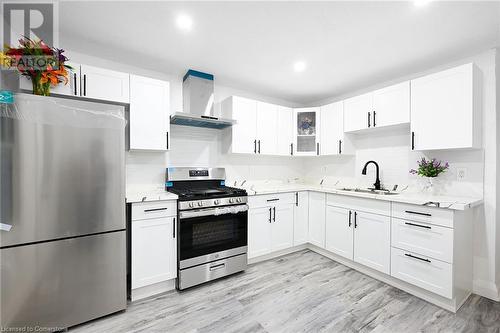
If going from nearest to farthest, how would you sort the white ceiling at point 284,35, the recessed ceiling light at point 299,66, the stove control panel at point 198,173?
1. the white ceiling at point 284,35
2. the recessed ceiling light at point 299,66
3. the stove control panel at point 198,173

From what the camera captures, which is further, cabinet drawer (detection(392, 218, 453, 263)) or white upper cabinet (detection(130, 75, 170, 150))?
white upper cabinet (detection(130, 75, 170, 150))

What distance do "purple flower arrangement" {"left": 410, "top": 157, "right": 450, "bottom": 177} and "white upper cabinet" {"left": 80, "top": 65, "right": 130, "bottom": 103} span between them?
3389 mm

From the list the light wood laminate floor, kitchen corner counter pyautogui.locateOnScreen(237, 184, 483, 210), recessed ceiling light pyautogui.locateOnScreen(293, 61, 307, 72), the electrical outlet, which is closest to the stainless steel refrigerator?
the light wood laminate floor

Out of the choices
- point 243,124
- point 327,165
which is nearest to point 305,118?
point 327,165

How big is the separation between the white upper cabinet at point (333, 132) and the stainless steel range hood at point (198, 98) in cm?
159

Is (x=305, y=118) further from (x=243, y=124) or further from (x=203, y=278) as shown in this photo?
(x=203, y=278)

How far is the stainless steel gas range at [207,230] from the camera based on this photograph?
224 cm

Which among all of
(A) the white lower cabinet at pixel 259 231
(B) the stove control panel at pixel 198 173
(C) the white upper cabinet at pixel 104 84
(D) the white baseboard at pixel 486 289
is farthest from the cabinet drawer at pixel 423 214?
(C) the white upper cabinet at pixel 104 84

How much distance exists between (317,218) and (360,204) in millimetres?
734

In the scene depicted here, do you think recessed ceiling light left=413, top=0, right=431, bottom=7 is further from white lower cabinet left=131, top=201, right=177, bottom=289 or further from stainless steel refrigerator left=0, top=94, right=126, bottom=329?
white lower cabinet left=131, top=201, right=177, bottom=289

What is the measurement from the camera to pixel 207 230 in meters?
2.40

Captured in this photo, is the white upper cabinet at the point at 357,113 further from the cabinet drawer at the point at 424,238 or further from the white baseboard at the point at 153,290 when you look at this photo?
the white baseboard at the point at 153,290

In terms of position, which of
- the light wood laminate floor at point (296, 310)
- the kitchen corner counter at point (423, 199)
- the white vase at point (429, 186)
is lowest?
the light wood laminate floor at point (296, 310)

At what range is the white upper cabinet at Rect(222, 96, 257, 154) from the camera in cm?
302
